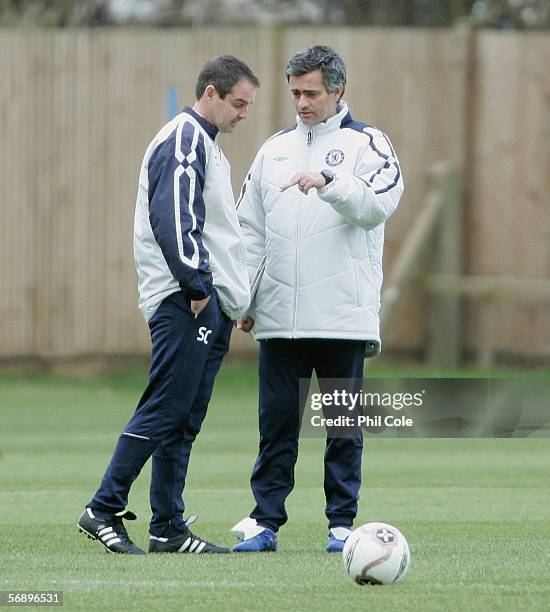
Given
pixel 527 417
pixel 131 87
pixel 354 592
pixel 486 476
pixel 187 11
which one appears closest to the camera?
pixel 354 592

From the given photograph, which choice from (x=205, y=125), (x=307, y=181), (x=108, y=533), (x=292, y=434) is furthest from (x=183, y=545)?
(x=205, y=125)

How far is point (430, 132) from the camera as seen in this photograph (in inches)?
661

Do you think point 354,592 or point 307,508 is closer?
point 354,592

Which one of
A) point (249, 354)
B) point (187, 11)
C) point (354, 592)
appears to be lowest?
point (249, 354)

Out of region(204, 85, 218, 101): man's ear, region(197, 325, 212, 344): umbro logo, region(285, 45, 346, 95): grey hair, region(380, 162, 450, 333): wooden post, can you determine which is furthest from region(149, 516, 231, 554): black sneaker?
region(380, 162, 450, 333): wooden post

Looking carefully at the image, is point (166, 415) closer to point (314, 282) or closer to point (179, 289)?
point (179, 289)

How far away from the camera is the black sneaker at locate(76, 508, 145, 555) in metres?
6.90

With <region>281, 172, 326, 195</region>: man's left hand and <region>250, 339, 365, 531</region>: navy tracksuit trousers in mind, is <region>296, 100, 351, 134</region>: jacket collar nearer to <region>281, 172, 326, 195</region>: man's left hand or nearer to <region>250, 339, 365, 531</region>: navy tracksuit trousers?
<region>281, 172, 326, 195</region>: man's left hand

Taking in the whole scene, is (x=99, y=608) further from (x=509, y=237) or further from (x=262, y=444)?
(x=509, y=237)

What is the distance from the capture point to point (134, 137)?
54.3 feet

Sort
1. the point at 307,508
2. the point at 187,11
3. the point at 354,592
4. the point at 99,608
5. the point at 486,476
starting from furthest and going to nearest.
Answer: the point at 187,11, the point at 486,476, the point at 307,508, the point at 354,592, the point at 99,608

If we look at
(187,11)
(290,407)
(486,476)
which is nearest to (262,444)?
(290,407)

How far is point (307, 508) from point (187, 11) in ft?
41.4

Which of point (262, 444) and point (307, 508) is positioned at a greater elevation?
point (262, 444)
